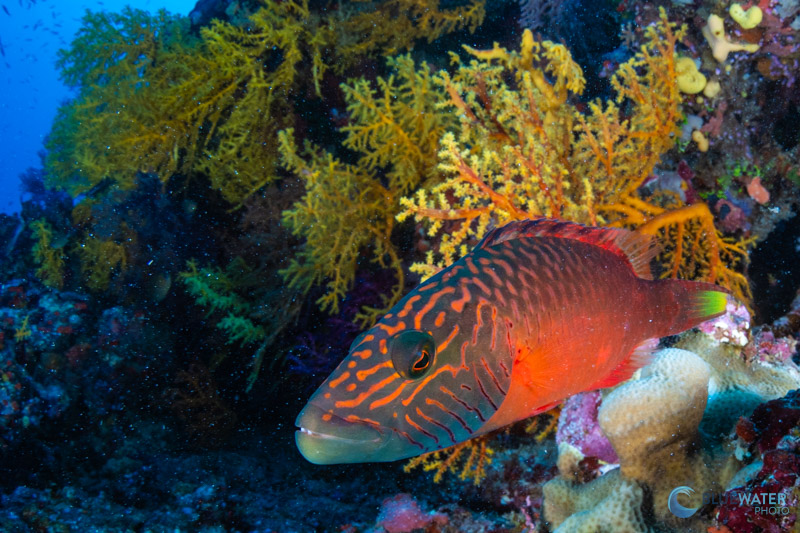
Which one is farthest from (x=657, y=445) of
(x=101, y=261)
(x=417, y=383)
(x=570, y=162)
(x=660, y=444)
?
(x=101, y=261)

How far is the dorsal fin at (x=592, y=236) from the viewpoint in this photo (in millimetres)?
2334

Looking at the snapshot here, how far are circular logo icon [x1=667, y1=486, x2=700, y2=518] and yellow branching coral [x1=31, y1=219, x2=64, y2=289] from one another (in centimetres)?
928

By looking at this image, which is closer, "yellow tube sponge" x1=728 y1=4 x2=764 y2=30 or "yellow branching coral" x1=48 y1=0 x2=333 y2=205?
"yellow tube sponge" x1=728 y1=4 x2=764 y2=30

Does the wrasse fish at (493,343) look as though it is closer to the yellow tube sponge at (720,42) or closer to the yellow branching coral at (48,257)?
the yellow tube sponge at (720,42)

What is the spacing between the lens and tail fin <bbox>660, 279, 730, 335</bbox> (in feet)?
8.49

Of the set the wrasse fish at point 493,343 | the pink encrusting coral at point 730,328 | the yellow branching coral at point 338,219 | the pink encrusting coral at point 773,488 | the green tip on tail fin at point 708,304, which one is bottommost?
the pink encrusting coral at point 730,328

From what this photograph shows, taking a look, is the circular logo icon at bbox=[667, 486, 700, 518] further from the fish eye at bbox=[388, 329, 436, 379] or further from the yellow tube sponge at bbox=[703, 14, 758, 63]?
the yellow tube sponge at bbox=[703, 14, 758, 63]

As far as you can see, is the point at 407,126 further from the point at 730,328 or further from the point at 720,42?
the point at 730,328

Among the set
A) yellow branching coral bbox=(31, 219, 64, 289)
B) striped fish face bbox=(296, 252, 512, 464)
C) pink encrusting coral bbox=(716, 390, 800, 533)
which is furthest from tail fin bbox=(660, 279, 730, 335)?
yellow branching coral bbox=(31, 219, 64, 289)

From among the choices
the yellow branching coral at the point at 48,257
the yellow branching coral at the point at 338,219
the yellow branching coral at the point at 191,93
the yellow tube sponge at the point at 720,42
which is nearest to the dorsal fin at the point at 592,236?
the yellow branching coral at the point at 338,219

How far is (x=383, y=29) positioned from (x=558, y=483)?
21.1ft

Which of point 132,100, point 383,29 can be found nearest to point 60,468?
point 132,100

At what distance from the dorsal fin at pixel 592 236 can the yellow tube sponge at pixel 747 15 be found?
3.26m

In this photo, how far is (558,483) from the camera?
309cm
